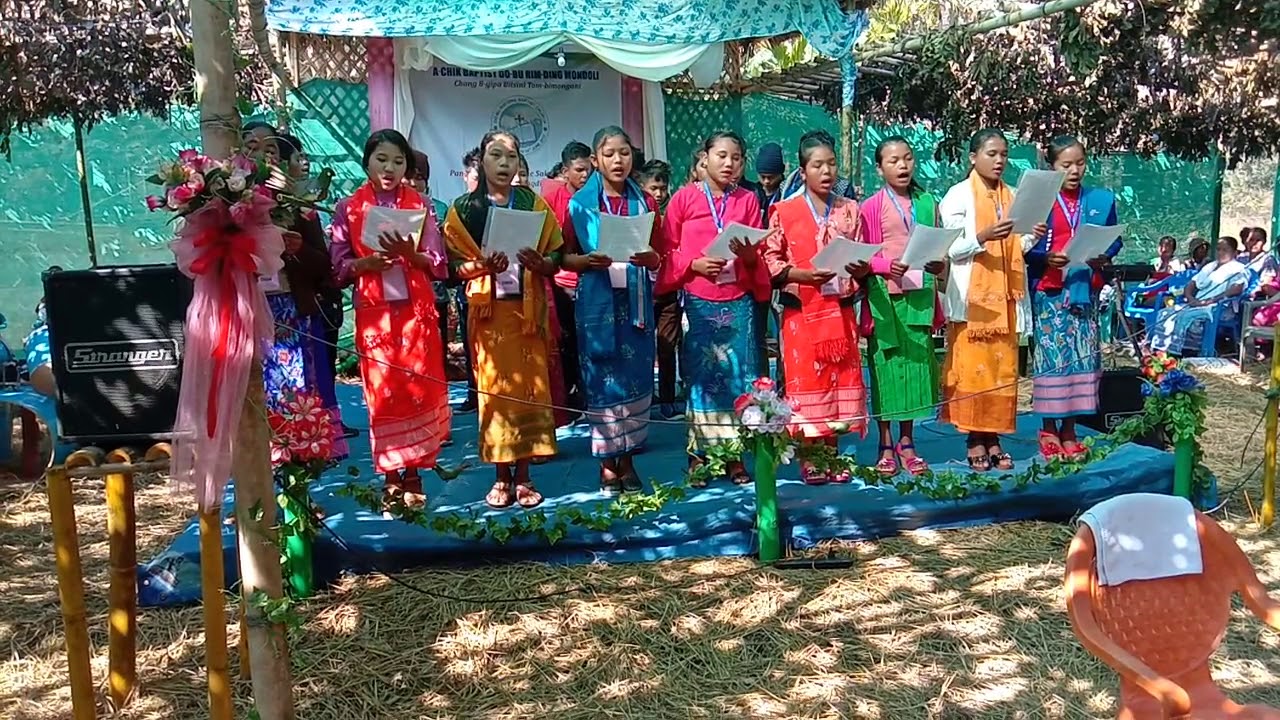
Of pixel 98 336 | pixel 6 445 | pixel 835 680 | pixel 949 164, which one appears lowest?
pixel 835 680

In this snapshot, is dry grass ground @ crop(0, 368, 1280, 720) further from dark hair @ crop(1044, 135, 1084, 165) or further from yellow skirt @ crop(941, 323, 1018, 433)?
dark hair @ crop(1044, 135, 1084, 165)

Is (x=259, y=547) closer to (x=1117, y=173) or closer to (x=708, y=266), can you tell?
(x=708, y=266)

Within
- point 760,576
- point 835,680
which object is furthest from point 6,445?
point 835,680

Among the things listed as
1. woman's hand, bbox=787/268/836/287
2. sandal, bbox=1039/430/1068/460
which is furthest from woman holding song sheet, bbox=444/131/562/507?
sandal, bbox=1039/430/1068/460

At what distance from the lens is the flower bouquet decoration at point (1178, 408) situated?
4.49 m

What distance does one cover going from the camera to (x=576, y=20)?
7.69 m

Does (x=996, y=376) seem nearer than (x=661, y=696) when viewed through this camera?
No

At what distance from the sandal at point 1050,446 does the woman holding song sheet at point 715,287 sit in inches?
57.3

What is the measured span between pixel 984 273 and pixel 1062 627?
5.51 feet

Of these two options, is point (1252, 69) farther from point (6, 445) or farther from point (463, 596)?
point (6, 445)

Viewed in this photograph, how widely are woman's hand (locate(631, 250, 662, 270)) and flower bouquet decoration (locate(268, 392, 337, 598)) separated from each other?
1.40 meters

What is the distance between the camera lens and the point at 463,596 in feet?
12.5

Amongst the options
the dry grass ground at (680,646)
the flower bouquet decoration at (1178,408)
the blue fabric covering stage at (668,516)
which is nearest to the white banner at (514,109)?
the blue fabric covering stage at (668,516)

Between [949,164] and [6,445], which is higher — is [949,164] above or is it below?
above
